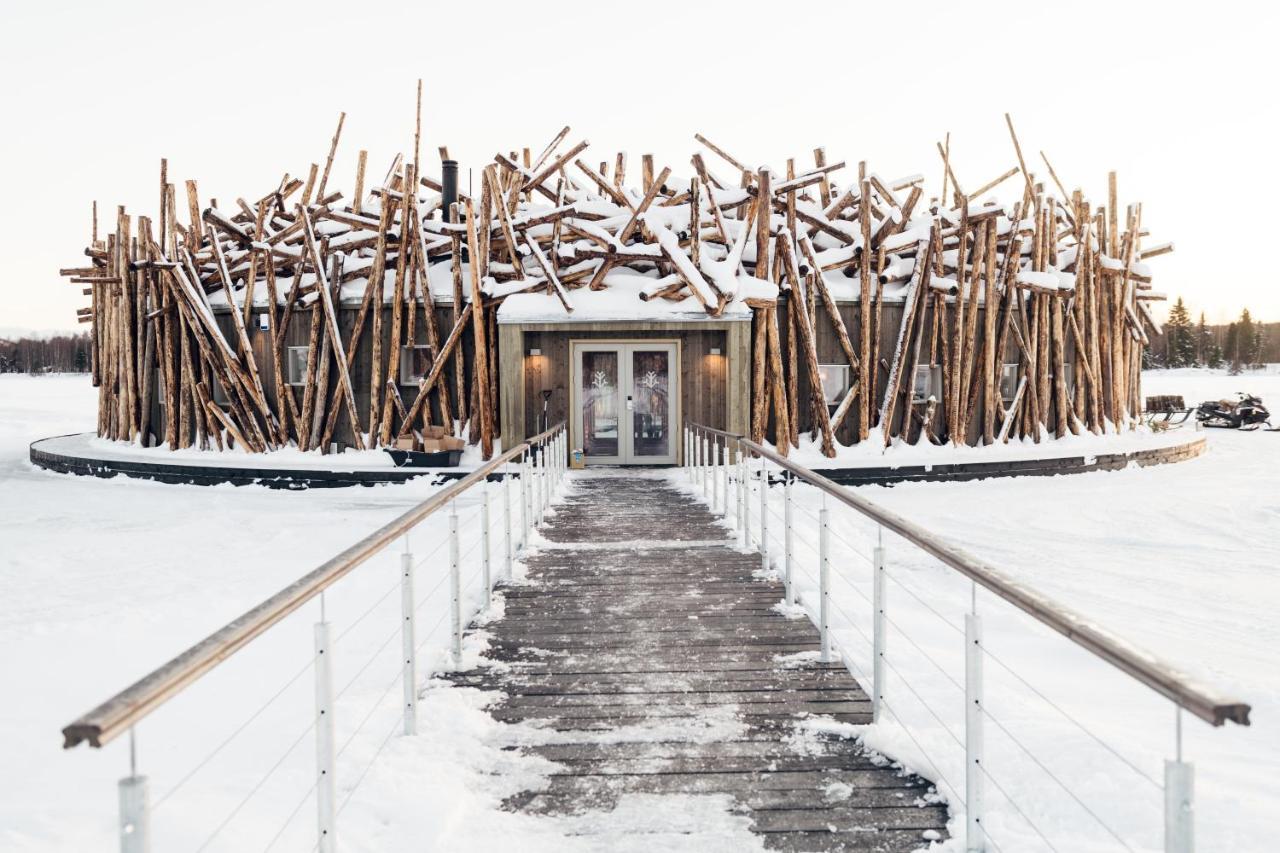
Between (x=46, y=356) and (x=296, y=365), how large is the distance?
102 meters

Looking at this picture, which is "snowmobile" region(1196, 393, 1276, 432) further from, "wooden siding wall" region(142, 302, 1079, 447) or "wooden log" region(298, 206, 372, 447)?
"wooden log" region(298, 206, 372, 447)

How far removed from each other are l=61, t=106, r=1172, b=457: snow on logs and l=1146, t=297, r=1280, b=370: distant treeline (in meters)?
78.0

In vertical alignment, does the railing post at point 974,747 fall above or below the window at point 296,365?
below

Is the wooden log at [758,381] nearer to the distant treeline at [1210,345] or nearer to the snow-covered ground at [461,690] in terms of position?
the snow-covered ground at [461,690]

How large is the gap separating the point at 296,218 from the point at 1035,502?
46.5 ft

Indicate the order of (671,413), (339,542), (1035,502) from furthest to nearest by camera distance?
(671,413), (1035,502), (339,542)

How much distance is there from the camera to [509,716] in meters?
4.12

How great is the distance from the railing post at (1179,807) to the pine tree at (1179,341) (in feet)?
339

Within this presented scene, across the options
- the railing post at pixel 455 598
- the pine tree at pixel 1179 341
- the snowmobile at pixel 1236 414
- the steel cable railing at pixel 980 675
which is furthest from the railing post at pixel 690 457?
the pine tree at pixel 1179 341

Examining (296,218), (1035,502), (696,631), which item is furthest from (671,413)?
(696,631)

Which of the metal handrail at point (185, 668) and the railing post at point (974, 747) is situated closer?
the metal handrail at point (185, 668)

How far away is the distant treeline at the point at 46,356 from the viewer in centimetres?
9331

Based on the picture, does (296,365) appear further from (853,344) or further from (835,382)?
(853,344)

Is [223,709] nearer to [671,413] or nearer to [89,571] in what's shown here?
[89,571]
